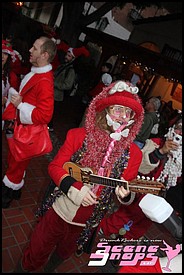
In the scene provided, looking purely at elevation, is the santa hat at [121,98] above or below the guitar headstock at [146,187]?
above

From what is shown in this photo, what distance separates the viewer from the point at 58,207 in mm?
2299

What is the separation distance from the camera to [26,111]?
2.80 meters

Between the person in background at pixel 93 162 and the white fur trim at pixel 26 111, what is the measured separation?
747 mm

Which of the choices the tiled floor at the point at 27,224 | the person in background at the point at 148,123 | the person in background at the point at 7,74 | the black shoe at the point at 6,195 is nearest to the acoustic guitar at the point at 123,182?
the tiled floor at the point at 27,224

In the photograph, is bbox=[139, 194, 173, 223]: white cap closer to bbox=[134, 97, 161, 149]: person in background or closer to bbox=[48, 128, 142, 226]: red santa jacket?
bbox=[48, 128, 142, 226]: red santa jacket

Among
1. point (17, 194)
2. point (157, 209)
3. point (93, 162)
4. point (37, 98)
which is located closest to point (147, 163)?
point (93, 162)

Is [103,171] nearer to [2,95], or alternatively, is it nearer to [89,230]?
[89,230]

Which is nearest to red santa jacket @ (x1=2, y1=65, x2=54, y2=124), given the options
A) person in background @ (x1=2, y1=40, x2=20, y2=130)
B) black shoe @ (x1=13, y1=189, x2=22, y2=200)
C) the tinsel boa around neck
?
the tinsel boa around neck

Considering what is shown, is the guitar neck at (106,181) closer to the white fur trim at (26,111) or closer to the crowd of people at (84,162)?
the crowd of people at (84,162)

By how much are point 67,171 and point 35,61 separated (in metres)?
1.46

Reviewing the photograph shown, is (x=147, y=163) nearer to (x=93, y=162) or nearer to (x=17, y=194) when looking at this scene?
(x=93, y=162)

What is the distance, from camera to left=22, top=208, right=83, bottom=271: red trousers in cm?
226

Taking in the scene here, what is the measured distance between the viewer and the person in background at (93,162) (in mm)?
2189

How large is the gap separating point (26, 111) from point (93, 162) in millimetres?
1081
